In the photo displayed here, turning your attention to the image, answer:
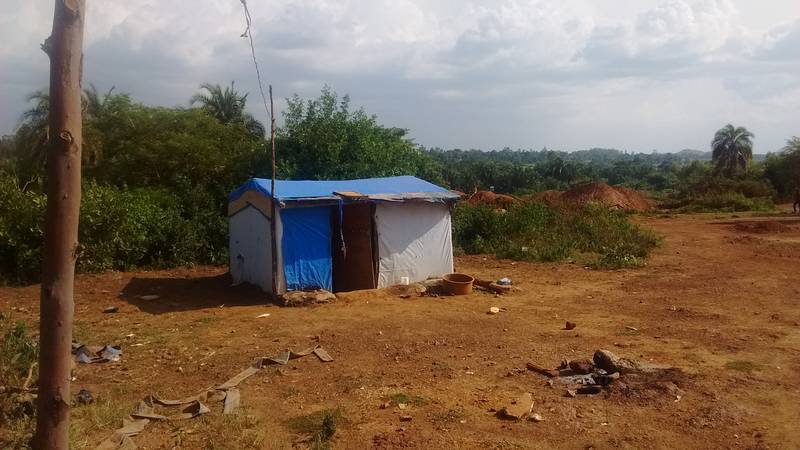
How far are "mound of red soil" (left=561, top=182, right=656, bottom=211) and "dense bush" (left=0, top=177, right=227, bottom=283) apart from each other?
2190cm

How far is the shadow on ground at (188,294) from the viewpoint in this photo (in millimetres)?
10969

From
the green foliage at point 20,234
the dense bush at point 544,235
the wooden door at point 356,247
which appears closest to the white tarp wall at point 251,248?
the wooden door at point 356,247

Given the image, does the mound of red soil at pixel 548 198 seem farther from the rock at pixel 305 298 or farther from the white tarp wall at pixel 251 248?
the rock at pixel 305 298

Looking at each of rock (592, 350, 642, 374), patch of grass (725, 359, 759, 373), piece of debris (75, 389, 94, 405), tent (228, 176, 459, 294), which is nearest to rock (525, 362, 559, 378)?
rock (592, 350, 642, 374)

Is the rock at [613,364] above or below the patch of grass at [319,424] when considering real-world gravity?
above

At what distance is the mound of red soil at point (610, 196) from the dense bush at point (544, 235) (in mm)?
14020

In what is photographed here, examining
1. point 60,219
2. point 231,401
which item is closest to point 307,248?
point 231,401

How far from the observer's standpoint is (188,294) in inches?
Answer: 470

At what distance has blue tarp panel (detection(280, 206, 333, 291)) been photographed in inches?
438

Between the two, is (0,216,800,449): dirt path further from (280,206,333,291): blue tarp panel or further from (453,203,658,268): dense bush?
(453,203,658,268): dense bush

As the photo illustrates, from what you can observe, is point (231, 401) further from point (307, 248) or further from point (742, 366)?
point (742, 366)

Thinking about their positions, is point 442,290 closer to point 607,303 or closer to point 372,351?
point 607,303

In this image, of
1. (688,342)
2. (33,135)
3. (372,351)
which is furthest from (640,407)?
(33,135)

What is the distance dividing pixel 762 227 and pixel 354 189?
1743 cm
